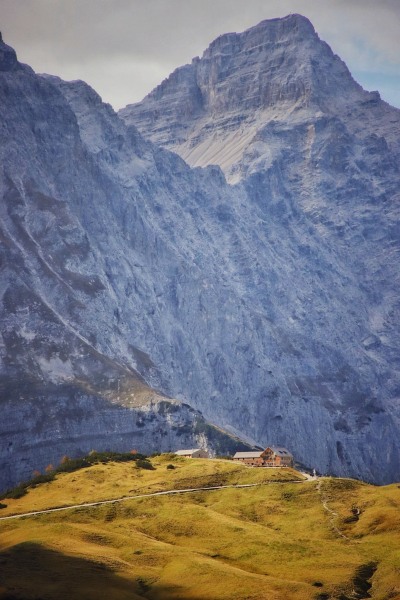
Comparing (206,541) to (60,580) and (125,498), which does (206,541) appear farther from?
(60,580)

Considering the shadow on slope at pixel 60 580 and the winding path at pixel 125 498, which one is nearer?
the shadow on slope at pixel 60 580

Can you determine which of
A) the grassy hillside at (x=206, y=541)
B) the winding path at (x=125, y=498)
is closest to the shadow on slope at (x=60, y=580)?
the grassy hillside at (x=206, y=541)

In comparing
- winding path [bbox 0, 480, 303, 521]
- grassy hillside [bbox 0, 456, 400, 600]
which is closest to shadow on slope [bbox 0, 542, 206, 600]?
grassy hillside [bbox 0, 456, 400, 600]

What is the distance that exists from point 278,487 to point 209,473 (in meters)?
18.0

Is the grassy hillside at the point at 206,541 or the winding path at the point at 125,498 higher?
the winding path at the point at 125,498

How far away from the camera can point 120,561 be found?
13925cm

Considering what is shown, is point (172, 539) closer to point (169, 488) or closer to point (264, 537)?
point (264, 537)

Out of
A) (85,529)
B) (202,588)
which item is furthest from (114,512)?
(202,588)

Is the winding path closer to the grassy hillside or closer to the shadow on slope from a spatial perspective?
the grassy hillside

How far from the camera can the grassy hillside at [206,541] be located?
12988cm

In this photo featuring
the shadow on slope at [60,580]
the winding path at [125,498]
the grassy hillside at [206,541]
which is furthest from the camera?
the winding path at [125,498]

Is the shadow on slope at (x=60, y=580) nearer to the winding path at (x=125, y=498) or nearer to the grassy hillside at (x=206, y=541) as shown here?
the grassy hillside at (x=206, y=541)

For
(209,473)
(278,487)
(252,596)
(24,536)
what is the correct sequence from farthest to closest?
(209,473), (278,487), (24,536), (252,596)

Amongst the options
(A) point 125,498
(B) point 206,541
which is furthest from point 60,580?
(A) point 125,498
